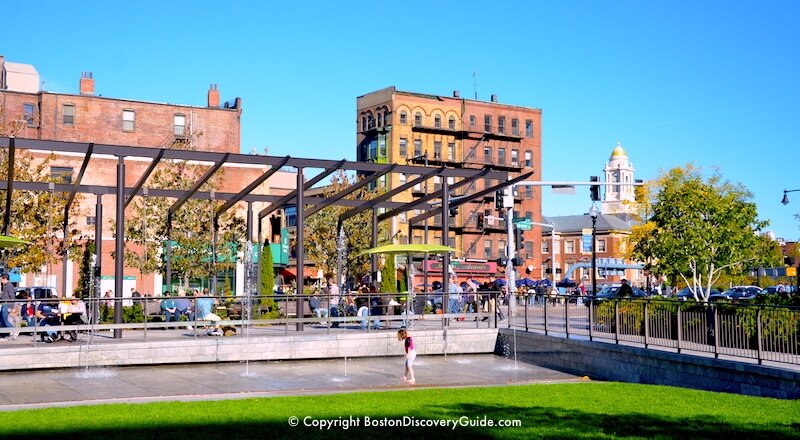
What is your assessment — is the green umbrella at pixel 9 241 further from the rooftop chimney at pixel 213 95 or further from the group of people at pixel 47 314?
the rooftop chimney at pixel 213 95

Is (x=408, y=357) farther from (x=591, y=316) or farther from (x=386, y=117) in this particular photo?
(x=386, y=117)

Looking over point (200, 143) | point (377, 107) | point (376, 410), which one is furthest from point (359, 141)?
point (376, 410)

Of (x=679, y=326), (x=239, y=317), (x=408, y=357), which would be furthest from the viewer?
(x=239, y=317)

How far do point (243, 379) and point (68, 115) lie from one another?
4980 centimetres

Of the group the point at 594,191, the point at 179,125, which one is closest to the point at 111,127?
the point at 179,125

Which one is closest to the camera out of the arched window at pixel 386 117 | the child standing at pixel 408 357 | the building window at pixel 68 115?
the child standing at pixel 408 357

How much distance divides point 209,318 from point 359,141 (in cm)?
6948

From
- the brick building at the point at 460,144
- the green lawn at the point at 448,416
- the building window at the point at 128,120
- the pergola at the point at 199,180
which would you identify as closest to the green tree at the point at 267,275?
the pergola at the point at 199,180

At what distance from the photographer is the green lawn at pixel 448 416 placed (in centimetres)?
1129

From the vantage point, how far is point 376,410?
13625 millimetres

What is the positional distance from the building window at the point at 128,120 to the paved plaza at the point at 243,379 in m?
46.2

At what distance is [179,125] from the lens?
223 ft

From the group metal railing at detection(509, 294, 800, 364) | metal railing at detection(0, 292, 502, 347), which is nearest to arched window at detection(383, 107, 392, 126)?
metal railing at detection(0, 292, 502, 347)

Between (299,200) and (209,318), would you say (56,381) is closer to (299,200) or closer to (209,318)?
(209,318)
